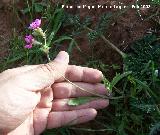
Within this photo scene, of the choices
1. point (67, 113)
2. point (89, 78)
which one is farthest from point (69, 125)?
point (89, 78)

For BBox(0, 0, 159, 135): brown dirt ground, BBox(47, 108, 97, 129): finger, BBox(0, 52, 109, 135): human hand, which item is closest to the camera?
BBox(0, 52, 109, 135): human hand

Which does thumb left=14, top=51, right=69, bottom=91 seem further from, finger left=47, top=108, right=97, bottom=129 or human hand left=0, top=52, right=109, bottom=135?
finger left=47, top=108, right=97, bottom=129

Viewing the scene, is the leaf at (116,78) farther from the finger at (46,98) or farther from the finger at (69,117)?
the finger at (46,98)

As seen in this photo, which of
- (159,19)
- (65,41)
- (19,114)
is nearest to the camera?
(19,114)

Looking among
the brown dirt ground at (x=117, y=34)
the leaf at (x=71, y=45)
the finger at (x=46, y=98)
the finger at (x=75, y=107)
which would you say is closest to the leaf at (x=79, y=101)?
the finger at (x=75, y=107)

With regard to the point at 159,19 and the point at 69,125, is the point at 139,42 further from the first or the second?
the point at 69,125

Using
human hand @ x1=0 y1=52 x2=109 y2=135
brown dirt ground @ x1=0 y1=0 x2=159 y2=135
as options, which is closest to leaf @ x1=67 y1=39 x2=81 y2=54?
brown dirt ground @ x1=0 y1=0 x2=159 y2=135
